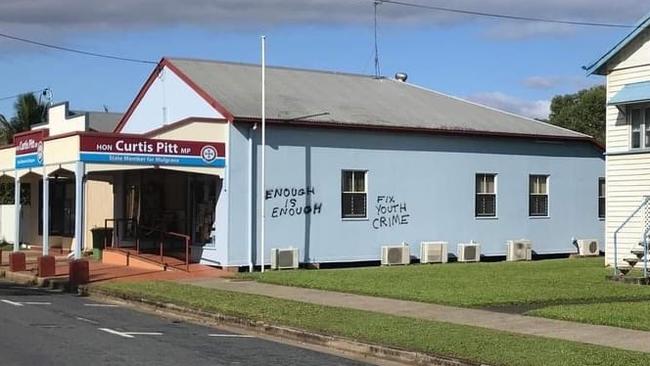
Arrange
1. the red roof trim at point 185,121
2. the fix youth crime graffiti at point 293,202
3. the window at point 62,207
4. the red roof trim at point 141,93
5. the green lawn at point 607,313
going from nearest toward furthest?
the green lawn at point 607,313 < the red roof trim at point 185,121 < the fix youth crime graffiti at point 293,202 < the red roof trim at point 141,93 < the window at point 62,207

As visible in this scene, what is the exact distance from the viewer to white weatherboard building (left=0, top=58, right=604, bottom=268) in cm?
2450

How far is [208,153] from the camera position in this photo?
24.2m

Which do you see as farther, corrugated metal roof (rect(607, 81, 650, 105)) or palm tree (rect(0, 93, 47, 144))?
palm tree (rect(0, 93, 47, 144))

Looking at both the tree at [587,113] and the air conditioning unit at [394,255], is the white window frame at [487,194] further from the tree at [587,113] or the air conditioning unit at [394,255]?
the tree at [587,113]

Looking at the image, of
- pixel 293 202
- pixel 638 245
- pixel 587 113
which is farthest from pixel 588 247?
pixel 587 113

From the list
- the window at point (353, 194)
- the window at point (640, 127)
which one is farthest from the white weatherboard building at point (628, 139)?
the window at point (353, 194)

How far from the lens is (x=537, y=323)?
13.9 m

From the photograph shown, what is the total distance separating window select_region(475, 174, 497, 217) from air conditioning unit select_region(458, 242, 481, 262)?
1354 millimetres

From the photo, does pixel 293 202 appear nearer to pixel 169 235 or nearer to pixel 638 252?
pixel 169 235

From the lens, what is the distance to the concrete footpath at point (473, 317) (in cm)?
1233

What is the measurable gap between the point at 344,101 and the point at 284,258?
21.4ft

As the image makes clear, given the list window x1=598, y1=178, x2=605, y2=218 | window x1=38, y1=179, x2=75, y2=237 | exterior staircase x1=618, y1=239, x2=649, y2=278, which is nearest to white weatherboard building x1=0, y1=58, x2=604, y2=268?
window x1=598, y1=178, x2=605, y2=218

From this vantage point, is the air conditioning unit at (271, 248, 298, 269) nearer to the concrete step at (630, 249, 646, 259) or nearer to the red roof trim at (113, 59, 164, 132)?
the red roof trim at (113, 59, 164, 132)

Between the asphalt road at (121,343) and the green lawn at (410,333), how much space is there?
894 mm
